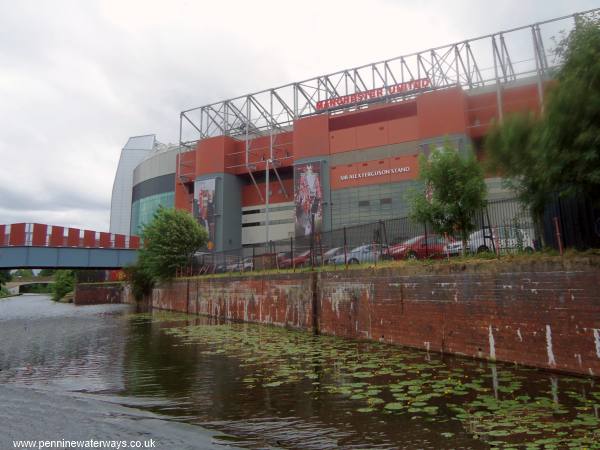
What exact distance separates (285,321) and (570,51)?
14614 millimetres

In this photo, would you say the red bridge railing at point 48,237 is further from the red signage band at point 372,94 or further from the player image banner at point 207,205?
the red signage band at point 372,94

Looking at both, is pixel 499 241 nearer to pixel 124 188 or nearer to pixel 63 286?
pixel 63 286

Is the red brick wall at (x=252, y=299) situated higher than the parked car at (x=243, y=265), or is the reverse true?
the parked car at (x=243, y=265)

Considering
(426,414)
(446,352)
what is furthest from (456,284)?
(426,414)

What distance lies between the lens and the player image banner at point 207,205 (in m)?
54.5

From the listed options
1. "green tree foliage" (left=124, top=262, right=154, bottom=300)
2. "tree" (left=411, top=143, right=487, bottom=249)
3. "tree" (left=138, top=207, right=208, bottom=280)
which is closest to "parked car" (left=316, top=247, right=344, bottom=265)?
"tree" (left=411, top=143, right=487, bottom=249)

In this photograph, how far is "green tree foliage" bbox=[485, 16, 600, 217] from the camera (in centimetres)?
805

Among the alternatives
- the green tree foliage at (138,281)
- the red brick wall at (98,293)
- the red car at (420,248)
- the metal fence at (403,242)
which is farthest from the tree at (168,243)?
the red car at (420,248)

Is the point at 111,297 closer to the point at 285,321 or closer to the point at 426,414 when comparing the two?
the point at 285,321

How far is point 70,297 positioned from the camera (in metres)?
63.4

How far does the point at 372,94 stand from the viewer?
163 feet

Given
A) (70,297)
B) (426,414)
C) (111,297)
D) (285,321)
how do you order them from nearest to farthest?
1. (426,414)
2. (285,321)
3. (111,297)
4. (70,297)

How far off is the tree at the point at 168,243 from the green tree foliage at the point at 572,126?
29.6 metres

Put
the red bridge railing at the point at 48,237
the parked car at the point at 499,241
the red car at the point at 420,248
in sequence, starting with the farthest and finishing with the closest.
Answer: the red bridge railing at the point at 48,237, the red car at the point at 420,248, the parked car at the point at 499,241
